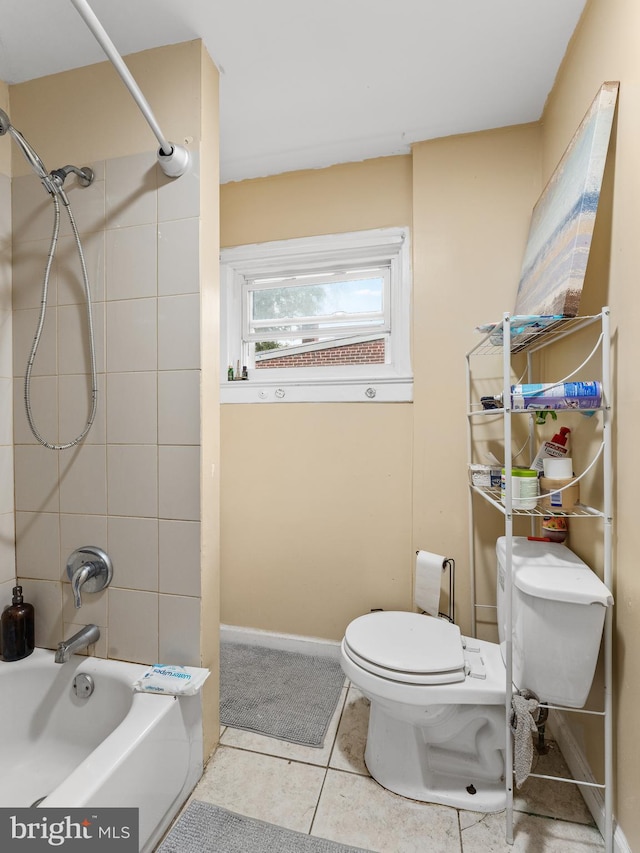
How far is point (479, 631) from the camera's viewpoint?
165 cm

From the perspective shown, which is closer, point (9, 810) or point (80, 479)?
point (9, 810)

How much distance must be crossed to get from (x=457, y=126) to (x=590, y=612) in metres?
1.83

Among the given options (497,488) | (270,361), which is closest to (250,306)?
(270,361)

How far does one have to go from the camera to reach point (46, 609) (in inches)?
53.8

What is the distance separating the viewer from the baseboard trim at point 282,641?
1.87 meters

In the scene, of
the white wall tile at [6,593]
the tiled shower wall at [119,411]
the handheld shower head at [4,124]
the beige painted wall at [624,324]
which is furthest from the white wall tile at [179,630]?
the handheld shower head at [4,124]

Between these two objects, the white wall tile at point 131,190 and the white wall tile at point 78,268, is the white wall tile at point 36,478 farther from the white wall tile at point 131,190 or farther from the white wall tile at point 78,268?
the white wall tile at point 131,190

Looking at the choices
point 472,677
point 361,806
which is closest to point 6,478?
point 361,806

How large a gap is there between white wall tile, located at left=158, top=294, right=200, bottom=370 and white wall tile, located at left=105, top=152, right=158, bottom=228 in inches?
11.4

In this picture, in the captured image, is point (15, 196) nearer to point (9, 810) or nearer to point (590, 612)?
point (9, 810)

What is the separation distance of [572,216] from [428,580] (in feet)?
4.35

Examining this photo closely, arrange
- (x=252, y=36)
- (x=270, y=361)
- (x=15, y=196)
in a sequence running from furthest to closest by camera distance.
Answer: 1. (x=270, y=361)
2. (x=15, y=196)
3. (x=252, y=36)

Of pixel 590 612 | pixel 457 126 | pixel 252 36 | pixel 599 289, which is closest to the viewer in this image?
pixel 590 612

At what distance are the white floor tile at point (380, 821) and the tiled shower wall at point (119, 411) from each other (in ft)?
1.91
